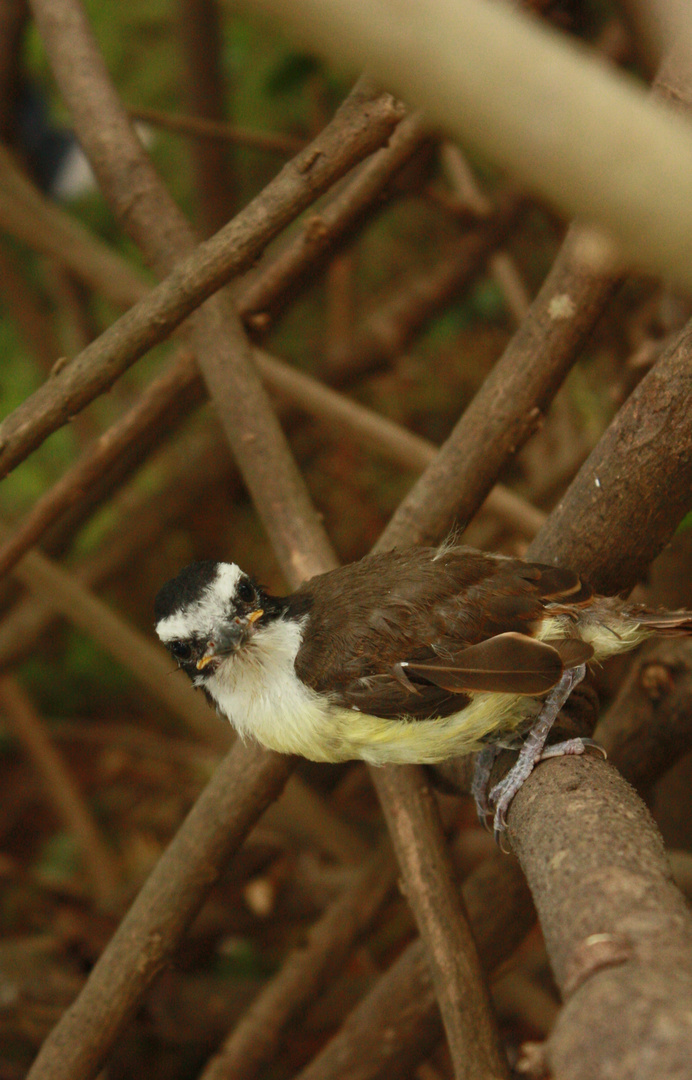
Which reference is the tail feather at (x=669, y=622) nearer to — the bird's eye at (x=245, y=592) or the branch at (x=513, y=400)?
the branch at (x=513, y=400)

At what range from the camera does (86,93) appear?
2734 millimetres

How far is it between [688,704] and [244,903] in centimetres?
220

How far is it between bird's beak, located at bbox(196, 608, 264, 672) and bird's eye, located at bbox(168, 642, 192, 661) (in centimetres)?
5

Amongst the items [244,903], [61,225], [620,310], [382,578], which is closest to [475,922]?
[382,578]

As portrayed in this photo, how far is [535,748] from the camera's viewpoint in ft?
5.98

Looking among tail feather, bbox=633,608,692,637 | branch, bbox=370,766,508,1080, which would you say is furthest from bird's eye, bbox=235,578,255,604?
tail feather, bbox=633,608,692,637

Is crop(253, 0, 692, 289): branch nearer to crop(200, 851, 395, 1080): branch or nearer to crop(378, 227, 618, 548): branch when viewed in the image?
crop(378, 227, 618, 548): branch

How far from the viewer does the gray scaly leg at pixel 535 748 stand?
70.1 inches

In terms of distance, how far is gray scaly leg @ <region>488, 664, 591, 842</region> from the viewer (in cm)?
178

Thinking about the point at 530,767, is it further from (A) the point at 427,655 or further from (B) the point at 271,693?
(B) the point at 271,693

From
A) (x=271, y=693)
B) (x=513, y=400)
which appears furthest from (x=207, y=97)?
(x=271, y=693)

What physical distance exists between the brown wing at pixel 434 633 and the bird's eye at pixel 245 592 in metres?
0.18

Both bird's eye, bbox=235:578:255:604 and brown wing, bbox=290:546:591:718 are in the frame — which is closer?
brown wing, bbox=290:546:591:718

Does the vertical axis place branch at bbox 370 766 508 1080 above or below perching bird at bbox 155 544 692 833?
below
